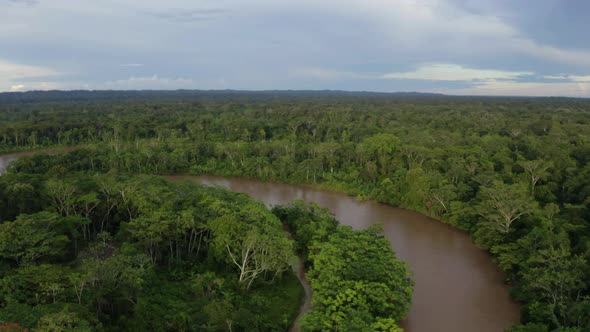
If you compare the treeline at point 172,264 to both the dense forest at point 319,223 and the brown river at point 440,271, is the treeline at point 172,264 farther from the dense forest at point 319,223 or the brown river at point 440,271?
the brown river at point 440,271

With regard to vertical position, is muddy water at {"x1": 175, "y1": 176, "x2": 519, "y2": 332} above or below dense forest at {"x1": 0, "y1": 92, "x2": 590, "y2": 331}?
below

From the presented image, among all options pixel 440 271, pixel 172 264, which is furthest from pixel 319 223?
pixel 172 264

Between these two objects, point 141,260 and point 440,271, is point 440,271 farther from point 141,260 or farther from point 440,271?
point 141,260

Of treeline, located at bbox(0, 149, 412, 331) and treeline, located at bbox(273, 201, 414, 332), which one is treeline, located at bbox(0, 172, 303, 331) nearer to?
treeline, located at bbox(0, 149, 412, 331)

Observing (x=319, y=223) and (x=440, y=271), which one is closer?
(x=440, y=271)

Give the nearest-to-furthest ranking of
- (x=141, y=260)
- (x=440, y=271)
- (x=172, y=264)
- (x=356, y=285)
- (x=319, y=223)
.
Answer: (x=356, y=285) < (x=141, y=260) < (x=172, y=264) < (x=440, y=271) < (x=319, y=223)

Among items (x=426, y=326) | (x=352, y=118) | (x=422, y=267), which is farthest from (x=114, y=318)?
(x=352, y=118)

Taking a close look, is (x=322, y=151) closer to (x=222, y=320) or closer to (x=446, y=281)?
(x=446, y=281)

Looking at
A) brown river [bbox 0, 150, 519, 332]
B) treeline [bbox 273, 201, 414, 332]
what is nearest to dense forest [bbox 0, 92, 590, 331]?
treeline [bbox 273, 201, 414, 332]

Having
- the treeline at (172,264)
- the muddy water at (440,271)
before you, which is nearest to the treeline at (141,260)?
the treeline at (172,264)
